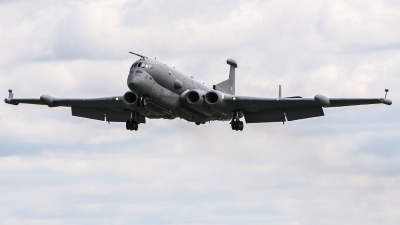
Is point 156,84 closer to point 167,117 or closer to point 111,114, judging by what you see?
point 167,117

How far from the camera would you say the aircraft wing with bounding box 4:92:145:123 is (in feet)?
189

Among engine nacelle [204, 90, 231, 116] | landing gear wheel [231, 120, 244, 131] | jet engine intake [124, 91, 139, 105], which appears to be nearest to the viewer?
jet engine intake [124, 91, 139, 105]

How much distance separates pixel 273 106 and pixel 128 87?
9.93 meters

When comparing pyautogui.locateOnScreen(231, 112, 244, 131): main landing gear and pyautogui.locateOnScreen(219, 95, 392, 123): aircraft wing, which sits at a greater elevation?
pyautogui.locateOnScreen(219, 95, 392, 123): aircraft wing

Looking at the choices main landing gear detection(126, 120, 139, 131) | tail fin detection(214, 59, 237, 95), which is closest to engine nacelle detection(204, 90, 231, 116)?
main landing gear detection(126, 120, 139, 131)

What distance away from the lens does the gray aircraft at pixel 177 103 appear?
52.0 metres

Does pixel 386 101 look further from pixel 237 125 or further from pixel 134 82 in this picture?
pixel 134 82

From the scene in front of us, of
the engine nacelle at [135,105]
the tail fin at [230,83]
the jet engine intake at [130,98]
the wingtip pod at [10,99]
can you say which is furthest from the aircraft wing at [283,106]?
the wingtip pod at [10,99]

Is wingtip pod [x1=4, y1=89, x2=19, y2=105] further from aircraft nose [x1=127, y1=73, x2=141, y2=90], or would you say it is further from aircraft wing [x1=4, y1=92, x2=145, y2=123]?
aircraft nose [x1=127, y1=73, x2=141, y2=90]

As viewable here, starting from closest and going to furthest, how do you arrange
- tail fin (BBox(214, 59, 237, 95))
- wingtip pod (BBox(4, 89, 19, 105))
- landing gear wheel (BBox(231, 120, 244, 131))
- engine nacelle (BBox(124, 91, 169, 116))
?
engine nacelle (BBox(124, 91, 169, 116)), landing gear wheel (BBox(231, 120, 244, 131)), wingtip pod (BBox(4, 89, 19, 105)), tail fin (BBox(214, 59, 237, 95))

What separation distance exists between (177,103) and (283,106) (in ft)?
22.6

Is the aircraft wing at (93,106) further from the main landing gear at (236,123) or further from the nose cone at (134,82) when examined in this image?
the main landing gear at (236,123)

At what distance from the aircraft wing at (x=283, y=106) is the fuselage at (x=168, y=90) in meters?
1.55

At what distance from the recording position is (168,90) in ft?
174
